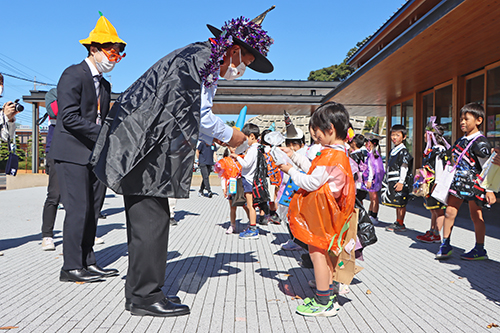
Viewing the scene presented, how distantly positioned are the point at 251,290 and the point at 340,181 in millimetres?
1349

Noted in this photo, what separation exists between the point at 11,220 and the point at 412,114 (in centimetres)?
1287

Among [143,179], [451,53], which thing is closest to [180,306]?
[143,179]

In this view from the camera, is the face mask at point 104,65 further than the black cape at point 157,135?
Yes

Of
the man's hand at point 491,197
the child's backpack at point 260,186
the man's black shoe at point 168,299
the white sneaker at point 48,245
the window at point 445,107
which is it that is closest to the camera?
the man's black shoe at point 168,299

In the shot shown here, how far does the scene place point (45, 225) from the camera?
5258 mm

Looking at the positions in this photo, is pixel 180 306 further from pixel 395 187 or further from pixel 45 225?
pixel 395 187

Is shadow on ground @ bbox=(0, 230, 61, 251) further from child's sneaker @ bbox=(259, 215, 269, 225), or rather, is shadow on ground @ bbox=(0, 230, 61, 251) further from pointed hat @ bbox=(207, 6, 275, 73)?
pointed hat @ bbox=(207, 6, 275, 73)

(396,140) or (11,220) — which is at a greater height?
(396,140)

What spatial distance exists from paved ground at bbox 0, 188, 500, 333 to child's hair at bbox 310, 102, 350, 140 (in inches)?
55.2

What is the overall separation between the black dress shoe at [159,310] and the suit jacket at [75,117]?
60.0 inches

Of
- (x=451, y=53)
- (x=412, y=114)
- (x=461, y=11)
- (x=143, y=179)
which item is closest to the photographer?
(x=143, y=179)

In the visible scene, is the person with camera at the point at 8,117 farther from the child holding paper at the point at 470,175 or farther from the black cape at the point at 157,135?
the child holding paper at the point at 470,175

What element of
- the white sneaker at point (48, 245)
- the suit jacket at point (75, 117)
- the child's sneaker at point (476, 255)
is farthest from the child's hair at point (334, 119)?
the white sneaker at point (48, 245)

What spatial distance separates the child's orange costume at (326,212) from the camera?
9.68 ft
